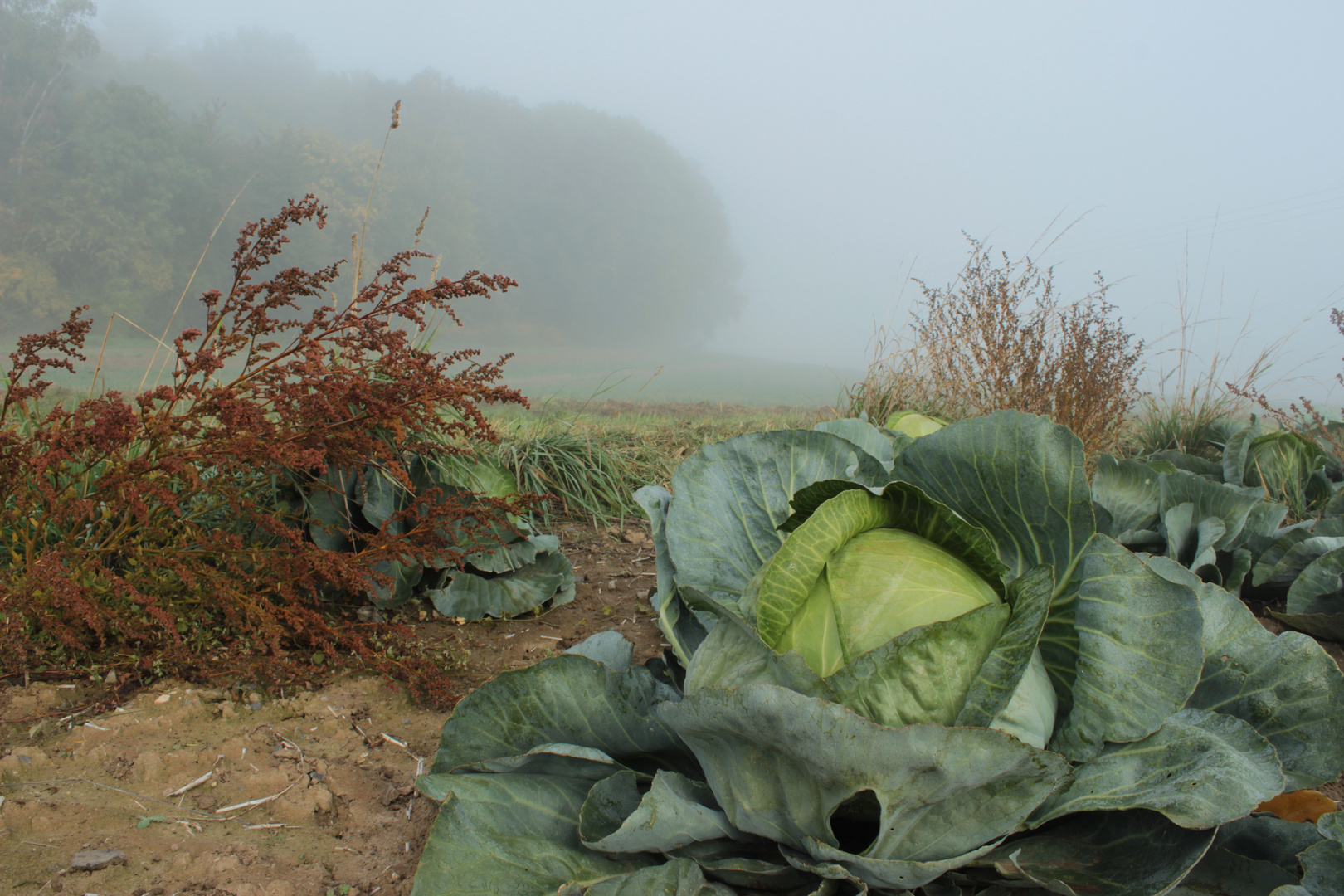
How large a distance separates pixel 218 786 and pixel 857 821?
156 cm

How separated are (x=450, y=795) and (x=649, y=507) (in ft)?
2.30

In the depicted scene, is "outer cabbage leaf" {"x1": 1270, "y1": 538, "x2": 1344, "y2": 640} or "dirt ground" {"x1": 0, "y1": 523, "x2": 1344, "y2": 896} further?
"outer cabbage leaf" {"x1": 1270, "y1": 538, "x2": 1344, "y2": 640}

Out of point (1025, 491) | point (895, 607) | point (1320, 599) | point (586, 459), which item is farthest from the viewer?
point (586, 459)

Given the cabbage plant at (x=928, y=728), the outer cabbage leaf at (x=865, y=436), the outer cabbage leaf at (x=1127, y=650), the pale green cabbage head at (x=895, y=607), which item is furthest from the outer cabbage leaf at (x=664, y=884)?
the outer cabbage leaf at (x=865, y=436)

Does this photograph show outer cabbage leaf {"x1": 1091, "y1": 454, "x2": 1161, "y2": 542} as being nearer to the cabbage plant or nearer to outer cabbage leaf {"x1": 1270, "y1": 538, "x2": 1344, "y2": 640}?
outer cabbage leaf {"x1": 1270, "y1": 538, "x2": 1344, "y2": 640}

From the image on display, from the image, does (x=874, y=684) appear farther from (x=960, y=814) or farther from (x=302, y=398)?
(x=302, y=398)

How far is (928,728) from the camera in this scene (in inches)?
39.2

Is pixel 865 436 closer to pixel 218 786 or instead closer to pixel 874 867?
pixel 874 867

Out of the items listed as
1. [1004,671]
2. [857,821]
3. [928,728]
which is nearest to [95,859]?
[857,821]

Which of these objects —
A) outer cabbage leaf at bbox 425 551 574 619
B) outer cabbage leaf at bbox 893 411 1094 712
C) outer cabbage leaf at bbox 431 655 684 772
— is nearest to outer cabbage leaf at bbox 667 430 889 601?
outer cabbage leaf at bbox 893 411 1094 712

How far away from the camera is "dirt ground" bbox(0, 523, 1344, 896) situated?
58.9 inches

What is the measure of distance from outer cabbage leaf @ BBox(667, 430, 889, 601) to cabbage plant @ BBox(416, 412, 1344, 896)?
0.02 meters

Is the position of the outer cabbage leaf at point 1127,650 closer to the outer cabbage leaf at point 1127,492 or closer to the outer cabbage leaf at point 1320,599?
the outer cabbage leaf at point 1127,492

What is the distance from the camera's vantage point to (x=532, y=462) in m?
4.16
